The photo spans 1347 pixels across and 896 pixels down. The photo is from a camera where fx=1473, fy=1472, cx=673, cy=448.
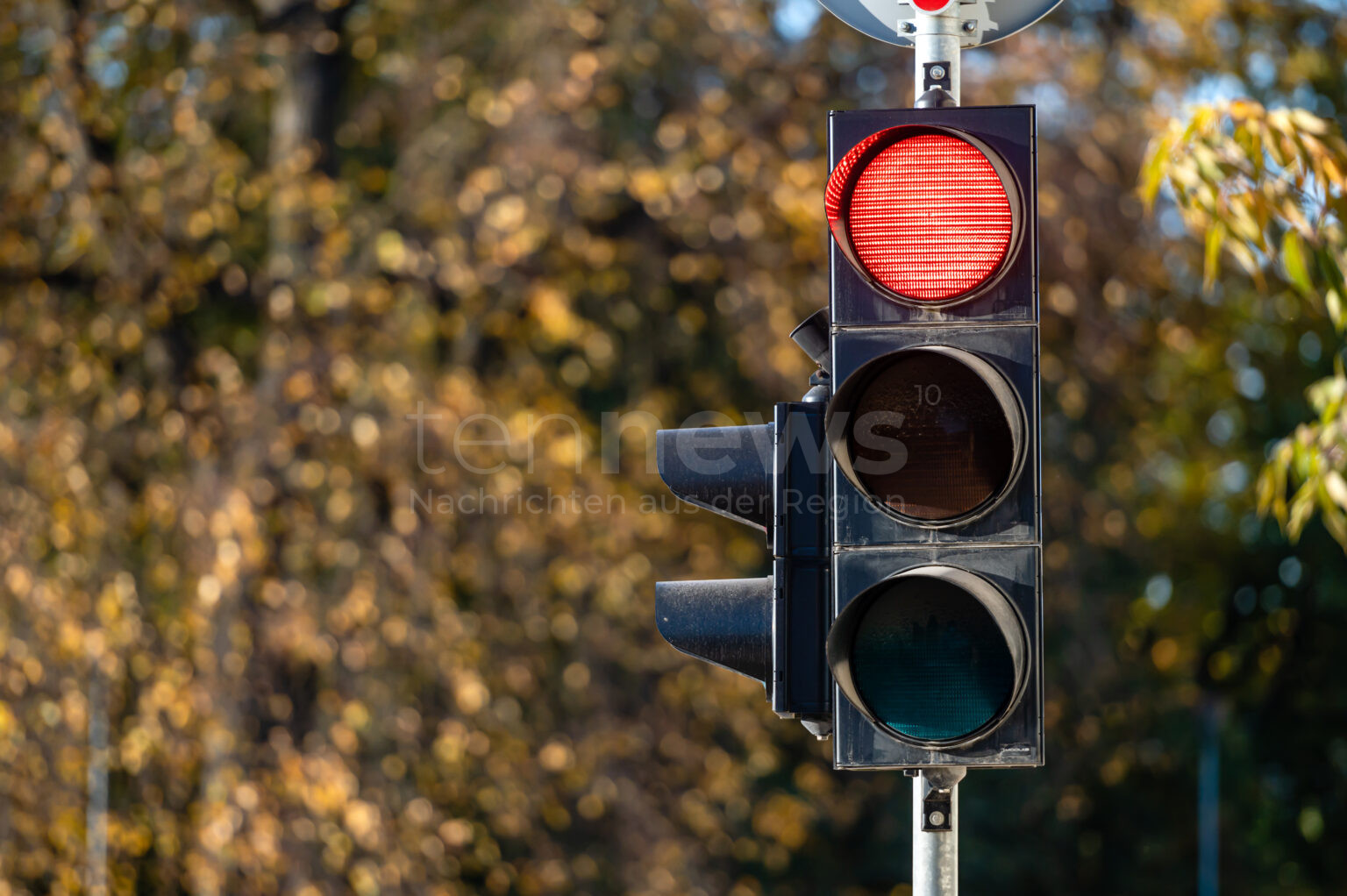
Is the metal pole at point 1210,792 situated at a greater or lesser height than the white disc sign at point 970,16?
lesser

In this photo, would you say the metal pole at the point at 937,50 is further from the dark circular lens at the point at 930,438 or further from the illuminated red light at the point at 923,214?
the dark circular lens at the point at 930,438

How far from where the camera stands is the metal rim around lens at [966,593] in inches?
102

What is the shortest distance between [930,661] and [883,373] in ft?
1.74

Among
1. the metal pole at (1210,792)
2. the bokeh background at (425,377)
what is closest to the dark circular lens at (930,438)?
the bokeh background at (425,377)

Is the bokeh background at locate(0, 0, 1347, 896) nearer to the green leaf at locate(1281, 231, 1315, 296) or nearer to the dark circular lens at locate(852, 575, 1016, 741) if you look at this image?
the green leaf at locate(1281, 231, 1315, 296)

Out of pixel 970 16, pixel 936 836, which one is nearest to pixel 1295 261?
pixel 970 16

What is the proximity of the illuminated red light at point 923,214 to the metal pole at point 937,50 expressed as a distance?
259 mm

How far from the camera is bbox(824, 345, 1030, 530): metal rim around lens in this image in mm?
2617

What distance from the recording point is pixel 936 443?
2.68 metres

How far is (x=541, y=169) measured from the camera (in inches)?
313

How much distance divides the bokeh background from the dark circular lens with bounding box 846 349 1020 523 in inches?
194

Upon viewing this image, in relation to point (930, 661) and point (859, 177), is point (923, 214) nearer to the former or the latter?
point (859, 177)

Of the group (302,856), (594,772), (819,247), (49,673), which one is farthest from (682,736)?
(49,673)

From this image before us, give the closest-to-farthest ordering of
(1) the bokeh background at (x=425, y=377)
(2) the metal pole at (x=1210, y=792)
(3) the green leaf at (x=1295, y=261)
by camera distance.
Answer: (3) the green leaf at (x=1295, y=261) < (1) the bokeh background at (x=425, y=377) < (2) the metal pole at (x=1210, y=792)
